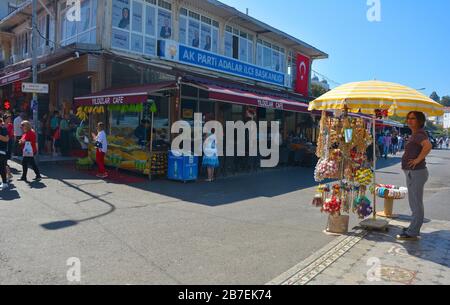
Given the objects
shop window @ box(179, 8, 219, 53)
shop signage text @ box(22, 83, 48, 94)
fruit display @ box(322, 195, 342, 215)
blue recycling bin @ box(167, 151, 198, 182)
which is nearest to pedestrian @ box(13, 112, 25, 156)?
shop signage text @ box(22, 83, 48, 94)

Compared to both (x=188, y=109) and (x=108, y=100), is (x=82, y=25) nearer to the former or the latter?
(x=188, y=109)

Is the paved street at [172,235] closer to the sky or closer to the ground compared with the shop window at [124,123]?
closer to the ground

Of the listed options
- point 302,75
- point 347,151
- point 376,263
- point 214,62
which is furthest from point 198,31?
point 376,263

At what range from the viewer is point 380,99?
6344 mm

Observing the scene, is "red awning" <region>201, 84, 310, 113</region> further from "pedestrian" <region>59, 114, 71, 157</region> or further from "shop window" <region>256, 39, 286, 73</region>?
"shop window" <region>256, 39, 286, 73</region>

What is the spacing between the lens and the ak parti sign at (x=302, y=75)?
27344mm

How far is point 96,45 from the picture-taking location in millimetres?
15445

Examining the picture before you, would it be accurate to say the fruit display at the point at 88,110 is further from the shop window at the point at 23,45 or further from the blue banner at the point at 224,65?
the shop window at the point at 23,45

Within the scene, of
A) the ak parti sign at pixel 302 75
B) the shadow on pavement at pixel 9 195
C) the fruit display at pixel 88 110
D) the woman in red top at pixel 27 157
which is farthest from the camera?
the ak parti sign at pixel 302 75

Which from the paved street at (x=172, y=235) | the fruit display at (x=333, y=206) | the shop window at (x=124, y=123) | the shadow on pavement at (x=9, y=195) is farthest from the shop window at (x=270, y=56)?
the fruit display at (x=333, y=206)

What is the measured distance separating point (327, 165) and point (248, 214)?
2.00m

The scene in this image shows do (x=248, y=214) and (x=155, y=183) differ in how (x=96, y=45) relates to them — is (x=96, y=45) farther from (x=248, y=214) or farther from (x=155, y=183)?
(x=248, y=214)

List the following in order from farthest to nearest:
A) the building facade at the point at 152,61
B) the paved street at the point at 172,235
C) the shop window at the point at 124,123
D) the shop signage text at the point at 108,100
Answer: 1. the shop window at the point at 124,123
2. the building facade at the point at 152,61
3. the shop signage text at the point at 108,100
4. the paved street at the point at 172,235

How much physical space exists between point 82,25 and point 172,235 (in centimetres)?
1377
